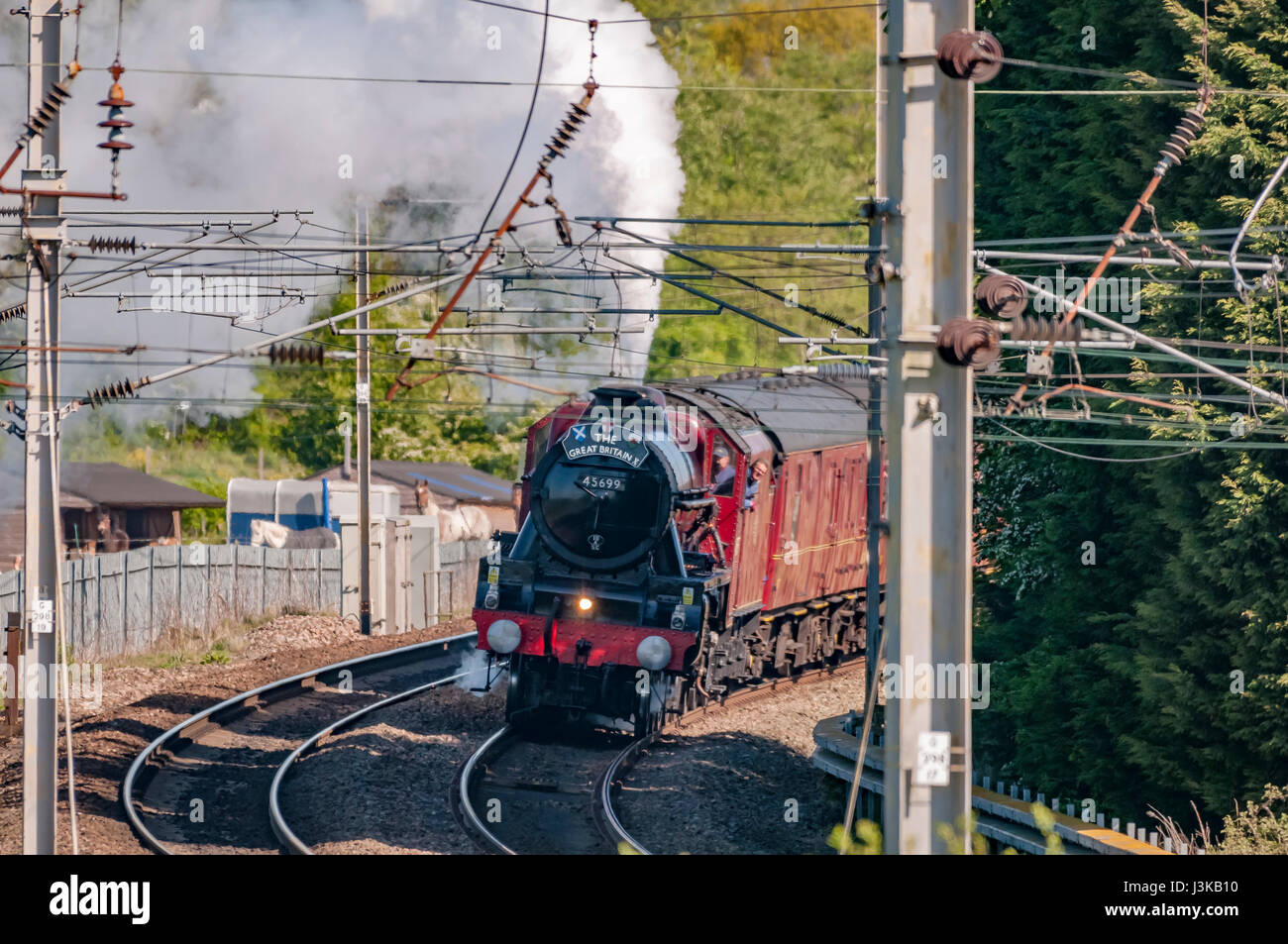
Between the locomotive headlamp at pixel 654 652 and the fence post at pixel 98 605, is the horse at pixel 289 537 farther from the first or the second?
the locomotive headlamp at pixel 654 652

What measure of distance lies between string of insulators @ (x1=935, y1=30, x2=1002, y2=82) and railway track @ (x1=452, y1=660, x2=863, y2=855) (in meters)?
6.97

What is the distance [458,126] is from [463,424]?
363 inches

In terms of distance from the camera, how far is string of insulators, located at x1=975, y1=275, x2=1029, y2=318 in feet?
25.7

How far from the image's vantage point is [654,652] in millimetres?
16438

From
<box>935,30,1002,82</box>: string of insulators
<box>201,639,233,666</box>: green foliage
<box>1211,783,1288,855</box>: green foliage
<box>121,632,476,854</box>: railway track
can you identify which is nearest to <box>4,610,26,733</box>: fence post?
<box>121,632,476,854</box>: railway track

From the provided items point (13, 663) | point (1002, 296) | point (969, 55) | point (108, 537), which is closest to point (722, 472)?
point (13, 663)

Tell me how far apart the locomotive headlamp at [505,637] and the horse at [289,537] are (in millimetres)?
17752

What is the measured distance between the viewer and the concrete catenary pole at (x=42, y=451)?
12094 millimetres

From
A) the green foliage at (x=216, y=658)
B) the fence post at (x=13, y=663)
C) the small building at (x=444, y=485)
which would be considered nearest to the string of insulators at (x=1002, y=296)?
the fence post at (x=13, y=663)

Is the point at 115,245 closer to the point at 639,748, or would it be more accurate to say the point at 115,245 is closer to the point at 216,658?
the point at 639,748

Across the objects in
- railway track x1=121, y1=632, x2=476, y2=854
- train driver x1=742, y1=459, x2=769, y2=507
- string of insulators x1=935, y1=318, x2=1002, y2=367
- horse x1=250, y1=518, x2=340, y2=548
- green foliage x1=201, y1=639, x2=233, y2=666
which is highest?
string of insulators x1=935, y1=318, x2=1002, y2=367

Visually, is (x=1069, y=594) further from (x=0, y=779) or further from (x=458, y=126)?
(x=458, y=126)

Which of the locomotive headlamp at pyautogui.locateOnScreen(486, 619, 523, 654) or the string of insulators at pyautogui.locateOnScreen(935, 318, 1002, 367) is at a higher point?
the string of insulators at pyautogui.locateOnScreen(935, 318, 1002, 367)

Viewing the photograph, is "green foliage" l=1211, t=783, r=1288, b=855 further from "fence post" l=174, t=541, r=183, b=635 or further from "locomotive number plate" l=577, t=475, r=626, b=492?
"fence post" l=174, t=541, r=183, b=635
